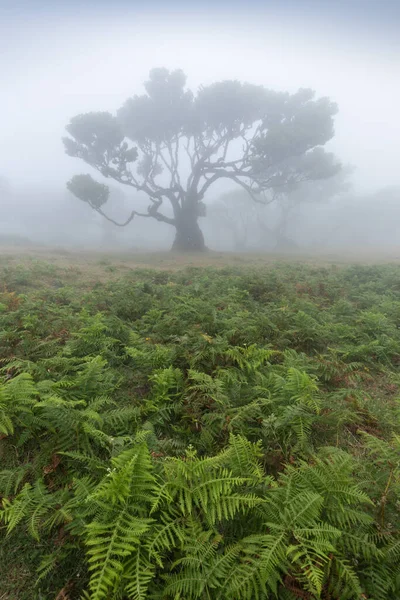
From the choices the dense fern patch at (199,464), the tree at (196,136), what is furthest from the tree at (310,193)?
the dense fern patch at (199,464)

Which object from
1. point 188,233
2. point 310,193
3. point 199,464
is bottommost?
point 199,464

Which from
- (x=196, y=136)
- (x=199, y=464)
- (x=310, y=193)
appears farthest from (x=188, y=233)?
(x=310, y=193)

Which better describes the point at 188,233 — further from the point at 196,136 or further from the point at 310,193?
the point at 310,193

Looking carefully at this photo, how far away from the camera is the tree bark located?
30969 millimetres

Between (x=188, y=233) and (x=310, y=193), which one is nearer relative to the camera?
(x=188, y=233)

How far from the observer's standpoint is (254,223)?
63.8m

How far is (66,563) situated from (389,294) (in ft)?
36.0

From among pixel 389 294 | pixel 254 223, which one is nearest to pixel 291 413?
pixel 389 294

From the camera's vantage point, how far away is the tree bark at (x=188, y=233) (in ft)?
102

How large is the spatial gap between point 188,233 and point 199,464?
100 ft

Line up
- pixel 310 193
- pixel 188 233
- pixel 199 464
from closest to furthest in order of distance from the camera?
pixel 199 464
pixel 188 233
pixel 310 193

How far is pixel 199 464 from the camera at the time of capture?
2561mm

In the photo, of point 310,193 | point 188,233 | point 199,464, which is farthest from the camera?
point 310,193

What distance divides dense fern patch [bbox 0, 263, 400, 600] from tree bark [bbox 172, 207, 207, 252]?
25309 mm
